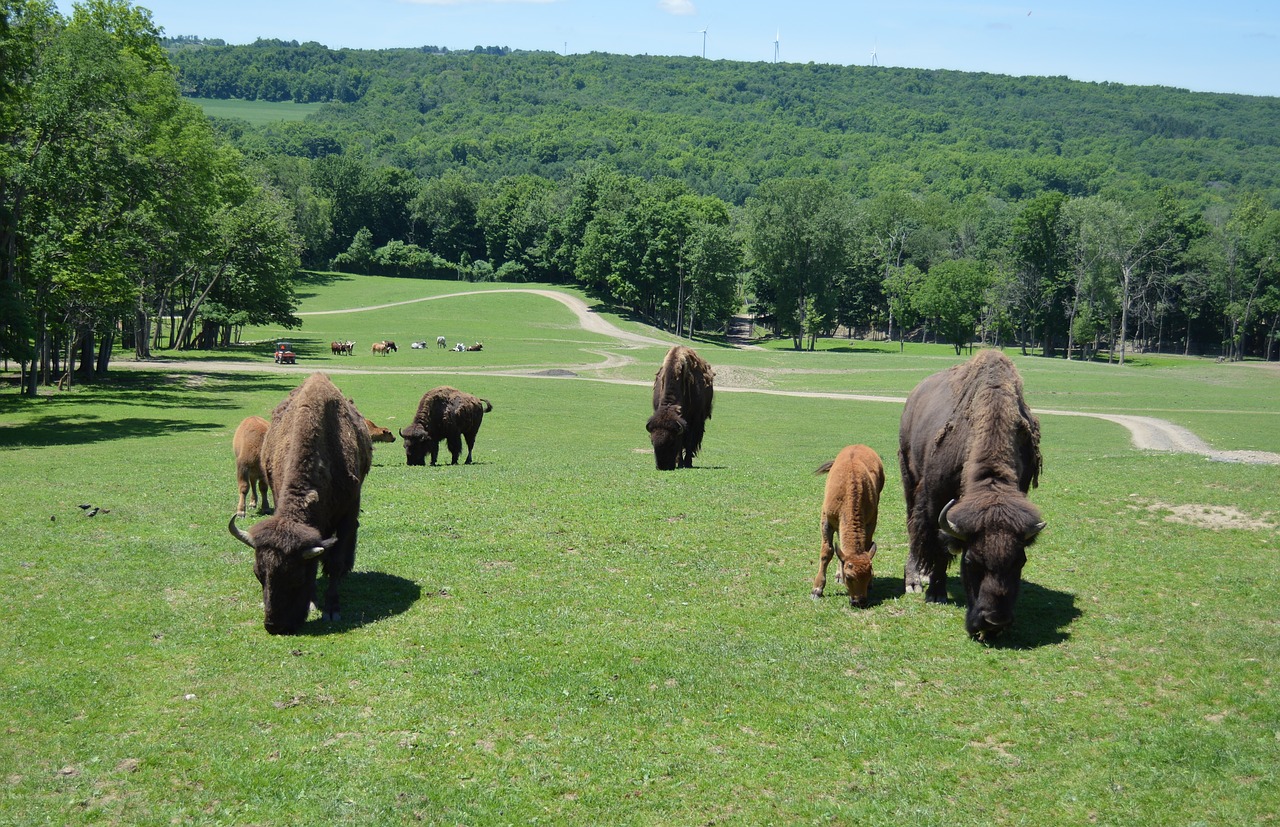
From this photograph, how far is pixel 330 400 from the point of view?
13625 mm

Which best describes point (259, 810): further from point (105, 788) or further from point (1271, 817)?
point (1271, 817)

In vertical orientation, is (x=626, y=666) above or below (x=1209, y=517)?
below

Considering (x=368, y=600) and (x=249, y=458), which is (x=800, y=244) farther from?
(x=368, y=600)

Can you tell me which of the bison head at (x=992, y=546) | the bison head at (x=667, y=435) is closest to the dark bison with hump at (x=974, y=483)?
the bison head at (x=992, y=546)

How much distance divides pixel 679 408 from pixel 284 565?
Result: 15.3 metres

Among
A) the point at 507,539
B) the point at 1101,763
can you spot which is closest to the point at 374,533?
the point at 507,539

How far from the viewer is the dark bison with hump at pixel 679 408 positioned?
25.3 metres

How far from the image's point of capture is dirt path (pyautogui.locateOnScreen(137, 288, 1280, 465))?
105 feet

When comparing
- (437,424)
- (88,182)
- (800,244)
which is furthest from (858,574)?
(800,244)

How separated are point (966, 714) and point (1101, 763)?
140cm

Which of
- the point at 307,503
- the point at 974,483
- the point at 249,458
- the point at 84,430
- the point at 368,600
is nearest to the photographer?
the point at 974,483

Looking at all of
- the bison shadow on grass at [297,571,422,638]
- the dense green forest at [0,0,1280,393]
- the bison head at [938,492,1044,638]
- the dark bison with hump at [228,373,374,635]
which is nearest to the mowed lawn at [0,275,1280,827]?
the bison shadow on grass at [297,571,422,638]

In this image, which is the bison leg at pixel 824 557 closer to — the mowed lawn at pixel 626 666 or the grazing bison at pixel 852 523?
the grazing bison at pixel 852 523

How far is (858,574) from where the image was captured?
12.8m
